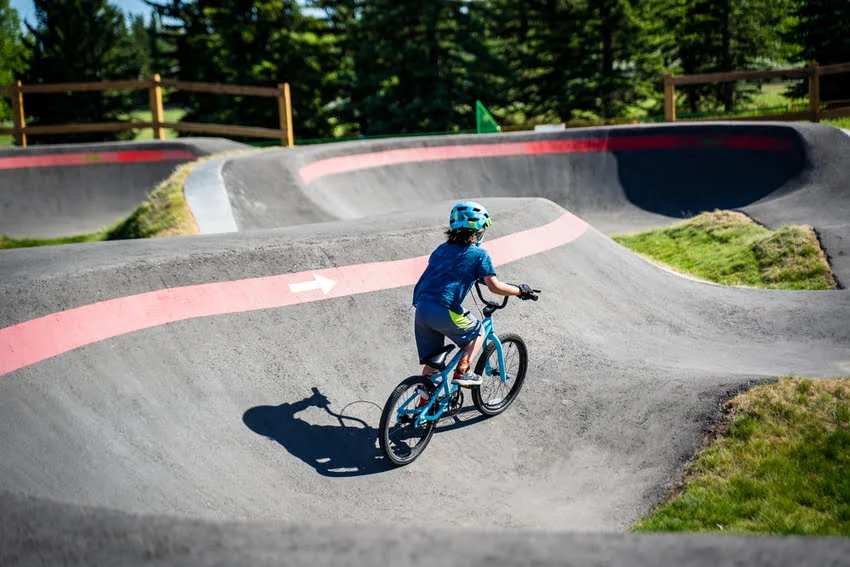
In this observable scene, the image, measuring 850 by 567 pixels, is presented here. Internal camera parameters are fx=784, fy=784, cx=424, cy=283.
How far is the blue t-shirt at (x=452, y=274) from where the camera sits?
665cm

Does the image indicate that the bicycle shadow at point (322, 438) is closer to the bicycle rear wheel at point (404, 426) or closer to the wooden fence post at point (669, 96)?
the bicycle rear wheel at point (404, 426)

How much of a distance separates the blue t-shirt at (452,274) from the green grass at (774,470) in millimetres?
2289

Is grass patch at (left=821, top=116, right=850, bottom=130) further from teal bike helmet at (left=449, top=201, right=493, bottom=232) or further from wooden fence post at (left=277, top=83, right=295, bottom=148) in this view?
teal bike helmet at (left=449, top=201, right=493, bottom=232)

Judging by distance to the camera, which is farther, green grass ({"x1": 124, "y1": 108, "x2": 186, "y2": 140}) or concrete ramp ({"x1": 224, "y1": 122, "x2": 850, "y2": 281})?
green grass ({"x1": 124, "y1": 108, "x2": 186, "y2": 140})

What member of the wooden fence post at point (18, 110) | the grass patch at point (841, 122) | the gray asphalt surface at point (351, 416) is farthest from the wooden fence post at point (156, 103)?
the grass patch at point (841, 122)

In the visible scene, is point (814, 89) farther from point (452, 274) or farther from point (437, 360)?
point (437, 360)

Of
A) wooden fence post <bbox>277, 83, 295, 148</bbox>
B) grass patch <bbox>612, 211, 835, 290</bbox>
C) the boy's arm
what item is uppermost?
wooden fence post <bbox>277, 83, 295, 148</bbox>

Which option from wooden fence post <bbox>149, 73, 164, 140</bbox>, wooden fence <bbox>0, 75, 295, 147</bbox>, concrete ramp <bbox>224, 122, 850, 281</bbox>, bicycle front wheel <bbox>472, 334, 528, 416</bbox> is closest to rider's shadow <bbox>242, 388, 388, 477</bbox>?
bicycle front wheel <bbox>472, 334, 528, 416</bbox>

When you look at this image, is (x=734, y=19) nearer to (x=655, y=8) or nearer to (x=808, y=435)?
(x=655, y=8)

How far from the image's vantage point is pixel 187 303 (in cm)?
738

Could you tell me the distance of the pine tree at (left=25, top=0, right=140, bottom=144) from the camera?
46188mm

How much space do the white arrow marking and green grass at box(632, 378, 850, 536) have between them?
4.06m

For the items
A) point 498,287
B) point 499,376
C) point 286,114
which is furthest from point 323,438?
point 286,114

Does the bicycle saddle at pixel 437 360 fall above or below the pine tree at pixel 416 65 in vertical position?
below
